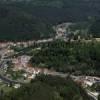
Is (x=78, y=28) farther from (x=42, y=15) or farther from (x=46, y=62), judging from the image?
(x=46, y=62)

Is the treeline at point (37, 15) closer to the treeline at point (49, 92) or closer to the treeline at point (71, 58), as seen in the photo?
the treeline at point (71, 58)

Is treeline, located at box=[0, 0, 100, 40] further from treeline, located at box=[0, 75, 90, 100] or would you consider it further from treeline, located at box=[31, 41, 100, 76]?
treeline, located at box=[0, 75, 90, 100]

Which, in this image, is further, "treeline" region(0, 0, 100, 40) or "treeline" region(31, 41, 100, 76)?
"treeline" region(0, 0, 100, 40)

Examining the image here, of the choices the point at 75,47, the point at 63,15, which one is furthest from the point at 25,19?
the point at 75,47

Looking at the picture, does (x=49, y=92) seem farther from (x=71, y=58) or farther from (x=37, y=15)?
(x=37, y=15)

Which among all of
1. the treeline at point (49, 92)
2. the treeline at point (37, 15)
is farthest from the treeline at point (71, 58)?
the treeline at point (37, 15)

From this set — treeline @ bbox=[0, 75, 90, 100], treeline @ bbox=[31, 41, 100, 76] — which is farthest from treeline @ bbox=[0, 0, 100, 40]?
treeline @ bbox=[0, 75, 90, 100]
